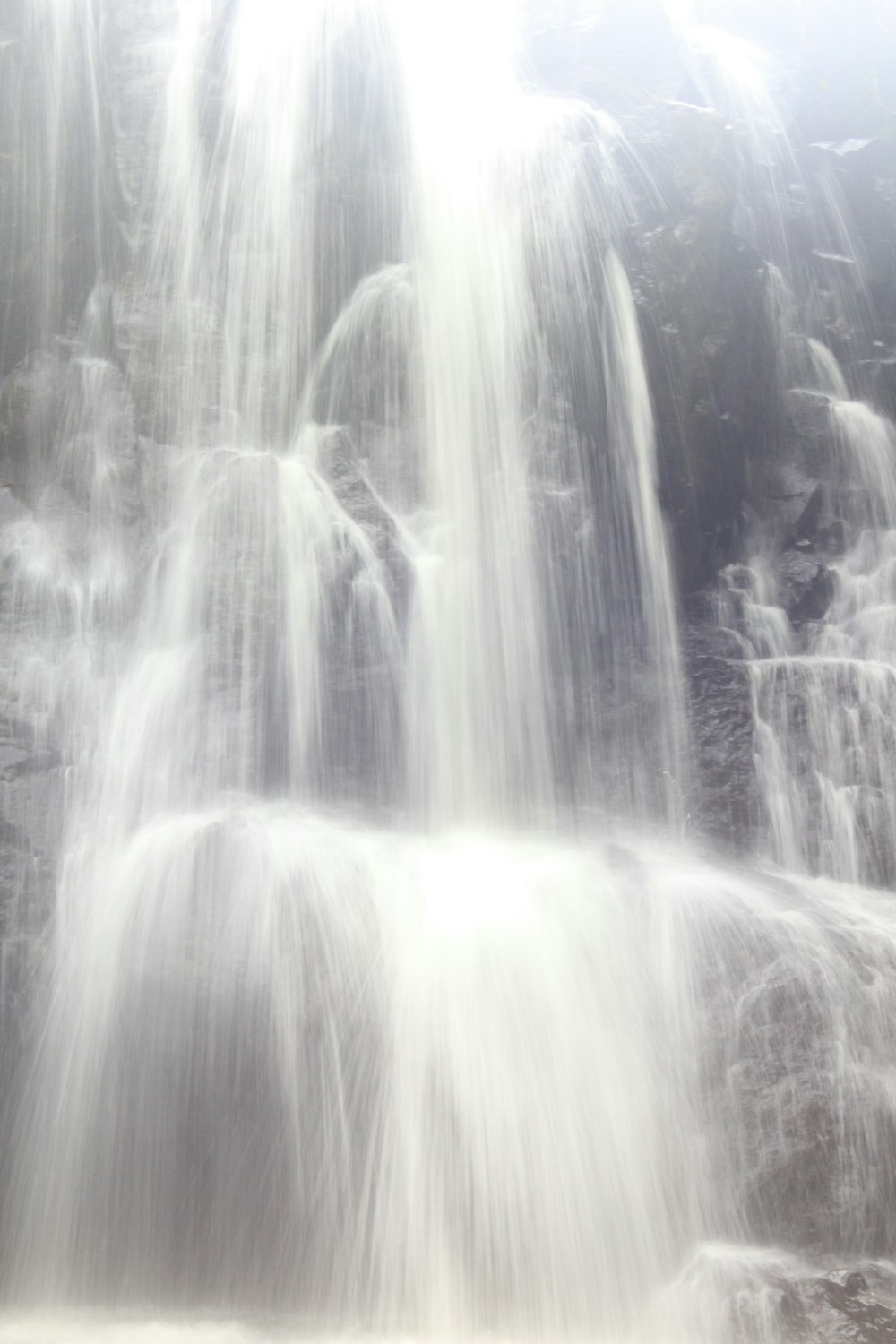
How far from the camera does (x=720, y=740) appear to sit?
9625 mm

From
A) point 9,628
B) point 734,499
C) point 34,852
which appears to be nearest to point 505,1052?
point 34,852

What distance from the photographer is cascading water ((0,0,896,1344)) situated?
21.4ft

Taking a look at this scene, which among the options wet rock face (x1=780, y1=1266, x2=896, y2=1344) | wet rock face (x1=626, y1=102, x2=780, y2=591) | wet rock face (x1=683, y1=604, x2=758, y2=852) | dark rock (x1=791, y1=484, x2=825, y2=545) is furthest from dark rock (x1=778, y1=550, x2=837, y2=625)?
wet rock face (x1=780, y1=1266, x2=896, y2=1344)

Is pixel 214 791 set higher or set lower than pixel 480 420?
lower

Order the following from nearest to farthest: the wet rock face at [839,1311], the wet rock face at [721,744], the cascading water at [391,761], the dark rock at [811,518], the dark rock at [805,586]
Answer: the wet rock face at [839,1311], the cascading water at [391,761], the wet rock face at [721,744], the dark rock at [805,586], the dark rock at [811,518]

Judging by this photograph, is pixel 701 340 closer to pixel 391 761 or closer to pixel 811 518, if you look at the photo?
pixel 811 518

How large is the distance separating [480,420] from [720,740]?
349 cm

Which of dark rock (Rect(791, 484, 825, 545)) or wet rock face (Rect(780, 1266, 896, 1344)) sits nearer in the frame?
wet rock face (Rect(780, 1266, 896, 1344))

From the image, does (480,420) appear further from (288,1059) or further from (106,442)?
(288,1059)

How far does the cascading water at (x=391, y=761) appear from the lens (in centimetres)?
651

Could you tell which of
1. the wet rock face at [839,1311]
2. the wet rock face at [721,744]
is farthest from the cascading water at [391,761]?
the wet rock face at [721,744]

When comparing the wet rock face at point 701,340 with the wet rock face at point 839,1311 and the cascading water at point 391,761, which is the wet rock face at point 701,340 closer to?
the cascading water at point 391,761

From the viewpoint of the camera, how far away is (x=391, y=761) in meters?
8.97

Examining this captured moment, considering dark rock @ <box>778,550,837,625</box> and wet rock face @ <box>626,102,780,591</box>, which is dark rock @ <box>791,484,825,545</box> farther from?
wet rock face @ <box>626,102,780,591</box>
